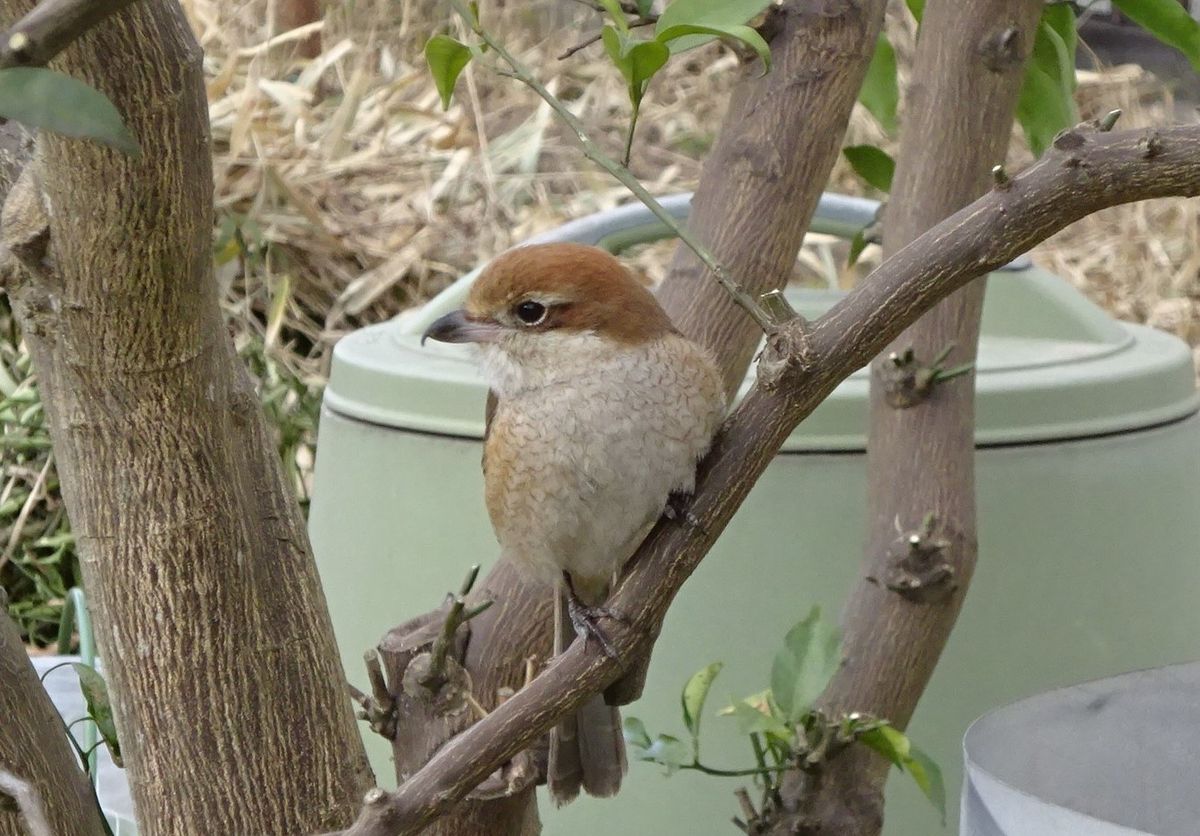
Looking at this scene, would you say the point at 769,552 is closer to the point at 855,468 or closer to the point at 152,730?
the point at 855,468

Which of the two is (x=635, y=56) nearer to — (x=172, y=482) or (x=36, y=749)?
(x=172, y=482)

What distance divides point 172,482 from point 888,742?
575 millimetres

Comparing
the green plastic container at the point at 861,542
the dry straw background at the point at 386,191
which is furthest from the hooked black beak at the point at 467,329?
the dry straw background at the point at 386,191

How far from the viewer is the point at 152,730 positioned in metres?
0.97

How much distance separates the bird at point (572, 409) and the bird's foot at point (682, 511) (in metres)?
0.04

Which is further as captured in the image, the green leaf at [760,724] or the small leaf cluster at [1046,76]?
the small leaf cluster at [1046,76]

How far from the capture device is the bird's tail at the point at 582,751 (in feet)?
4.08

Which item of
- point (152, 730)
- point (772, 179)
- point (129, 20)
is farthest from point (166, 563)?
point (772, 179)

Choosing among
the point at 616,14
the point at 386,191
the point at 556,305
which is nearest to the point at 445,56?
the point at 616,14

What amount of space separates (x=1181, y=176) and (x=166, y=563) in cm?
65

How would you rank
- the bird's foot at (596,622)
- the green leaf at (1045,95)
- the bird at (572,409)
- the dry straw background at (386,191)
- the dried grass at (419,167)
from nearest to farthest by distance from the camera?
the bird's foot at (596,622) → the bird at (572,409) → the green leaf at (1045,95) → the dry straw background at (386,191) → the dried grass at (419,167)

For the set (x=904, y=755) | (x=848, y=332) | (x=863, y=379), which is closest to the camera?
(x=848, y=332)

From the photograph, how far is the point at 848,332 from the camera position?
830 mm

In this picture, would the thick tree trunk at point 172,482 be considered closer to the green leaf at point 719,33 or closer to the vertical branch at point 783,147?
the green leaf at point 719,33
